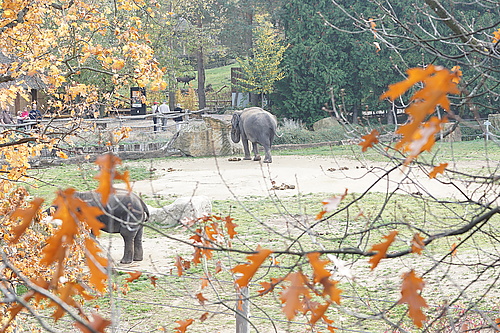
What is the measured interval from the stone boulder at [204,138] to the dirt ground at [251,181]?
92 cm

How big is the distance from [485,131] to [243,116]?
57.3ft

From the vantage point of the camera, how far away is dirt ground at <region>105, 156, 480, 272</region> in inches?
443

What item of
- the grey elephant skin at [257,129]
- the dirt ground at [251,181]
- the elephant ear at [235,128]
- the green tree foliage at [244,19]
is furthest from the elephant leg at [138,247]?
the green tree foliage at [244,19]

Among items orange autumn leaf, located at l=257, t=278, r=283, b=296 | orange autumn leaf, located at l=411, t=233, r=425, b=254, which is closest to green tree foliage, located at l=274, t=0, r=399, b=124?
orange autumn leaf, located at l=257, t=278, r=283, b=296

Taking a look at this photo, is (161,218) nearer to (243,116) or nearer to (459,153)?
(243,116)

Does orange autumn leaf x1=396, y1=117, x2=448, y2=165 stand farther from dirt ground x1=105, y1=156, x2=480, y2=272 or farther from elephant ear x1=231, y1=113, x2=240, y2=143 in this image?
elephant ear x1=231, y1=113, x2=240, y2=143

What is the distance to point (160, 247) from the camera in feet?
31.0

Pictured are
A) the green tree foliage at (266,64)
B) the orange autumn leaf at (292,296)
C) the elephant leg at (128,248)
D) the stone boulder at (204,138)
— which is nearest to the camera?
the orange autumn leaf at (292,296)

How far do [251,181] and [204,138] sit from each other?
638cm

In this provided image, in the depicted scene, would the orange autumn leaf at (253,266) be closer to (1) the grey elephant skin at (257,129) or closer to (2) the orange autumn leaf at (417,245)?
(2) the orange autumn leaf at (417,245)

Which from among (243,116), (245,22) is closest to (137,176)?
(243,116)

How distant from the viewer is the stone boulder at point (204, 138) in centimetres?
2111

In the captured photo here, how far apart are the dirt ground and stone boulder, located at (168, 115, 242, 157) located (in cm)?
92

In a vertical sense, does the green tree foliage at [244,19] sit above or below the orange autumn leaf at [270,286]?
above
